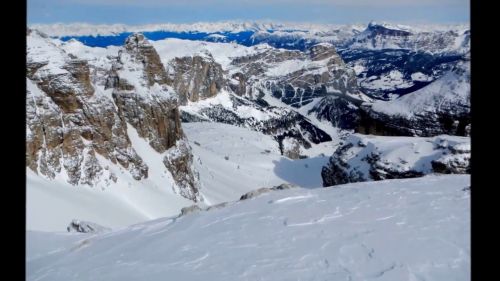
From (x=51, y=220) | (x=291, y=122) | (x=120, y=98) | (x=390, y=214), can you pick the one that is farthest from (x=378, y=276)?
(x=291, y=122)

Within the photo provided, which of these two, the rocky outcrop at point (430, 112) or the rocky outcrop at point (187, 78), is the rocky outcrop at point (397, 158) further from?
the rocky outcrop at point (187, 78)

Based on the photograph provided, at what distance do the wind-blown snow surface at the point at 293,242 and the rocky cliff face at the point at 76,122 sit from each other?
30998 mm

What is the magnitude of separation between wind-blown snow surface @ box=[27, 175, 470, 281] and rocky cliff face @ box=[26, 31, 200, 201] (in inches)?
1220

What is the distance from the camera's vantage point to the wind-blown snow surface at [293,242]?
300 inches

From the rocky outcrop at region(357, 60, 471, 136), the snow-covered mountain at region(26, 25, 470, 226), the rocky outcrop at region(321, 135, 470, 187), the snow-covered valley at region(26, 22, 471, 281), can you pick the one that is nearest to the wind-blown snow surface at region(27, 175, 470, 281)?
the snow-covered valley at region(26, 22, 471, 281)

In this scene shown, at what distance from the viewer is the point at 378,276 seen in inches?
280

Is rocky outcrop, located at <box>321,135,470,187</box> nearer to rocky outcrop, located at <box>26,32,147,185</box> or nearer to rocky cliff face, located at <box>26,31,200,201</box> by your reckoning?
rocky cliff face, located at <box>26,31,200,201</box>

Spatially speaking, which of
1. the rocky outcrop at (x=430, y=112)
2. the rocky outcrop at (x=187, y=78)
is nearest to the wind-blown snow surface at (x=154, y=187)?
the rocky outcrop at (x=430, y=112)

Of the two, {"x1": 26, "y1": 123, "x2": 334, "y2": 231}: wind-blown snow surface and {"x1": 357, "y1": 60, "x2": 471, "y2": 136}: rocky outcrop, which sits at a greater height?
{"x1": 357, "y1": 60, "x2": 471, "y2": 136}: rocky outcrop

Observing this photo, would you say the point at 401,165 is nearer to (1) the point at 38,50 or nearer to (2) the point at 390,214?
(2) the point at 390,214

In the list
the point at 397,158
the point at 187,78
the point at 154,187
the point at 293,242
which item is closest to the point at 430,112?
the point at 397,158

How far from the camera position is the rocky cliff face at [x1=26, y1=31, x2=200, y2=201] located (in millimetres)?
41594

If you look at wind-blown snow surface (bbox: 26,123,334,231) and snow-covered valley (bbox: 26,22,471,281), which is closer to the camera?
snow-covered valley (bbox: 26,22,471,281)
